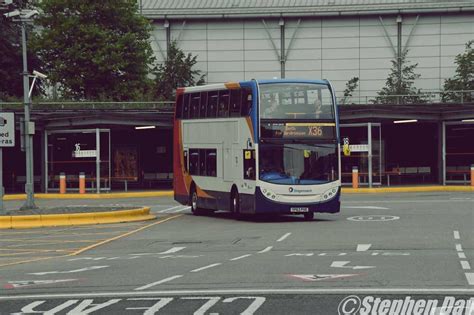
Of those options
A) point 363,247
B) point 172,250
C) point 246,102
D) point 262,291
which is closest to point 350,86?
point 246,102

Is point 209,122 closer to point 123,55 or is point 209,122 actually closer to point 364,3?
point 123,55

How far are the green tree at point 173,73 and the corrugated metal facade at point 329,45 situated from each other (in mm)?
3330

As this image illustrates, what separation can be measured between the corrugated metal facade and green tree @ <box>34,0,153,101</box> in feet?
34.4

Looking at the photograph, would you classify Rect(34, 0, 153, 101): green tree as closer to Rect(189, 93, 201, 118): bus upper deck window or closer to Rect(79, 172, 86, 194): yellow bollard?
Rect(79, 172, 86, 194): yellow bollard

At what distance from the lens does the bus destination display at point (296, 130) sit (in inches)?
1188

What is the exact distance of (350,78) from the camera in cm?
8056

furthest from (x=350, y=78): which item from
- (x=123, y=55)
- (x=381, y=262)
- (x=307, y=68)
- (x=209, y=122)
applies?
(x=381, y=262)

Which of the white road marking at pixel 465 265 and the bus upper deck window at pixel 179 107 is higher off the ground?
the bus upper deck window at pixel 179 107

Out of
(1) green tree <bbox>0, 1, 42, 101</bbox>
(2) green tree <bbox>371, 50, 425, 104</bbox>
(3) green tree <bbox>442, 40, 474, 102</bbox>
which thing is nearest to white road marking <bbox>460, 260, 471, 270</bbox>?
(2) green tree <bbox>371, 50, 425, 104</bbox>

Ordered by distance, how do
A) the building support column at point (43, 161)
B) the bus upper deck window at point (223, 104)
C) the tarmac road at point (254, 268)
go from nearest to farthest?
1. the tarmac road at point (254, 268)
2. the bus upper deck window at point (223, 104)
3. the building support column at point (43, 161)

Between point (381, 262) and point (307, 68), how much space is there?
63774 millimetres

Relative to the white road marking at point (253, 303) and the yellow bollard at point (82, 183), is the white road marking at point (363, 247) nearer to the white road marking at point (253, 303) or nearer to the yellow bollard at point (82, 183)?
the white road marking at point (253, 303)

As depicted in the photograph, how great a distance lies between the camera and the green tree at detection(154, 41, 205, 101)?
7600 centimetres

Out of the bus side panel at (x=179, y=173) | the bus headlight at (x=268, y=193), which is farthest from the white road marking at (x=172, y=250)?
the bus side panel at (x=179, y=173)
